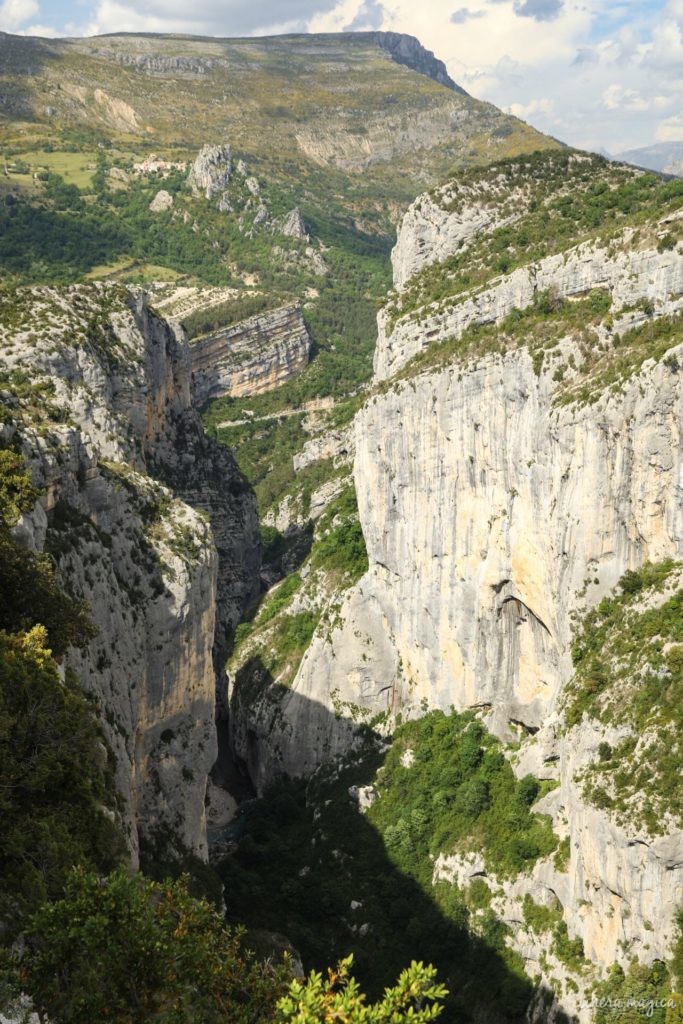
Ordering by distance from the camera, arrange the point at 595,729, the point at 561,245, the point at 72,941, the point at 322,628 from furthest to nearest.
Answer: the point at 322,628 → the point at 561,245 → the point at 595,729 → the point at 72,941

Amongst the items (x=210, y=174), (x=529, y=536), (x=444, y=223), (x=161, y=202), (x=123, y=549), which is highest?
(x=210, y=174)

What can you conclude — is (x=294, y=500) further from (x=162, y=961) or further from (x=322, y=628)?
(x=162, y=961)

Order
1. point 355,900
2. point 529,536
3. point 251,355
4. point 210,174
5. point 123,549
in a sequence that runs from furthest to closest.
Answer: point 210,174, point 251,355, point 355,900, point 529,536, point 123,549

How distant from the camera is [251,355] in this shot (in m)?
140

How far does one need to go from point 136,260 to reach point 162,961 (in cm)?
14705

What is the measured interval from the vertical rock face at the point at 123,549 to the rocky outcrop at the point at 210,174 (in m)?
123

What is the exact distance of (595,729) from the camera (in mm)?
41156

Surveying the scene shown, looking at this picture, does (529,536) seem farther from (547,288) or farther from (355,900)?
(355,900)

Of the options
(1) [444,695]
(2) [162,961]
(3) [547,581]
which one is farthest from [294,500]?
(2) [162,961]

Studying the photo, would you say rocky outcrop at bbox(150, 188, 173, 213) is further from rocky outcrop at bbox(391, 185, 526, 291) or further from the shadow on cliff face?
the shadow on cliff face

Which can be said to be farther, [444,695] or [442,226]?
[442,226]

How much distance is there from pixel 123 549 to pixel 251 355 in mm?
99085

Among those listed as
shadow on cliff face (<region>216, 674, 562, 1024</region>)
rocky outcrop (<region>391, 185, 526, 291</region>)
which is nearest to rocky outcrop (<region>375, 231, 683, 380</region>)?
rocky outcrop (<region>391, 185, 526, 291</region>)

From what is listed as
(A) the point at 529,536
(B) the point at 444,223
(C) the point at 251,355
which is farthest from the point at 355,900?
(C) the point at 251,355
